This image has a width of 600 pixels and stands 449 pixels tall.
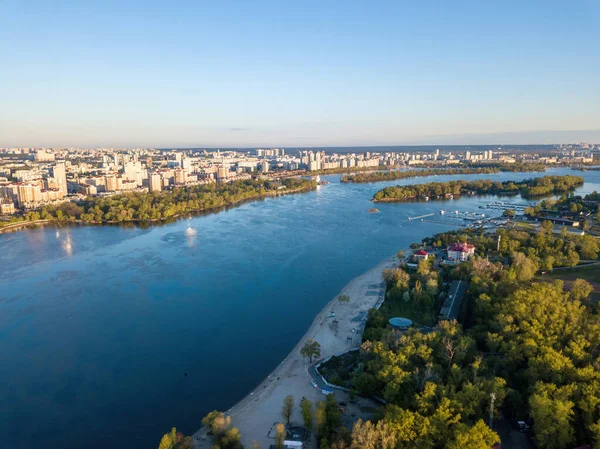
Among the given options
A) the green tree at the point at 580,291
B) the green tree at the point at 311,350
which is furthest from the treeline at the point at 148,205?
the green tree at the point at 580,291

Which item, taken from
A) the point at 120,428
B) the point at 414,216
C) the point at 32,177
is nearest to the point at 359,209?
the point at 414,216

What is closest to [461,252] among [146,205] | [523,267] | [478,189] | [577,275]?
[523,267]

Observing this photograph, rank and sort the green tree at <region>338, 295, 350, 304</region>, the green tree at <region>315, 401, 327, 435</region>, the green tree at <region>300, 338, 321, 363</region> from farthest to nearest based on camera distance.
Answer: the green tree at <region>338, 295, 350, 304</region> < the green tree at <region>300, 338, 321, 363</region> < the green tree at <region>315, 401, 327, 435</region>

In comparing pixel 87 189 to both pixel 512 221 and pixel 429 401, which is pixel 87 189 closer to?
pixel 512 221

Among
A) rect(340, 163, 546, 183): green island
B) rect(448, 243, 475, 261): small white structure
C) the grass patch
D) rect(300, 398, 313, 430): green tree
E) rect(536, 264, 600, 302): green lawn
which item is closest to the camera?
rect(300, 398, 313, 430): green tree

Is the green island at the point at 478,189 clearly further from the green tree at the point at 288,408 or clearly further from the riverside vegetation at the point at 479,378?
the green tree at the point at 288,408

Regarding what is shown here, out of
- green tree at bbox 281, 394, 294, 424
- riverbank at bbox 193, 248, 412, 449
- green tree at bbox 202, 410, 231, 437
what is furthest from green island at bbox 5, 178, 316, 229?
green tree at bbox 281, 394, 294, 424

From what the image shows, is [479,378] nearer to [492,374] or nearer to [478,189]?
[492,374]

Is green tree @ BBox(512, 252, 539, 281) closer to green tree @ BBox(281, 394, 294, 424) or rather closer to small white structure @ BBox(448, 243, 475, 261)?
small white structure @ BBox(448, 243, 475, 261)
